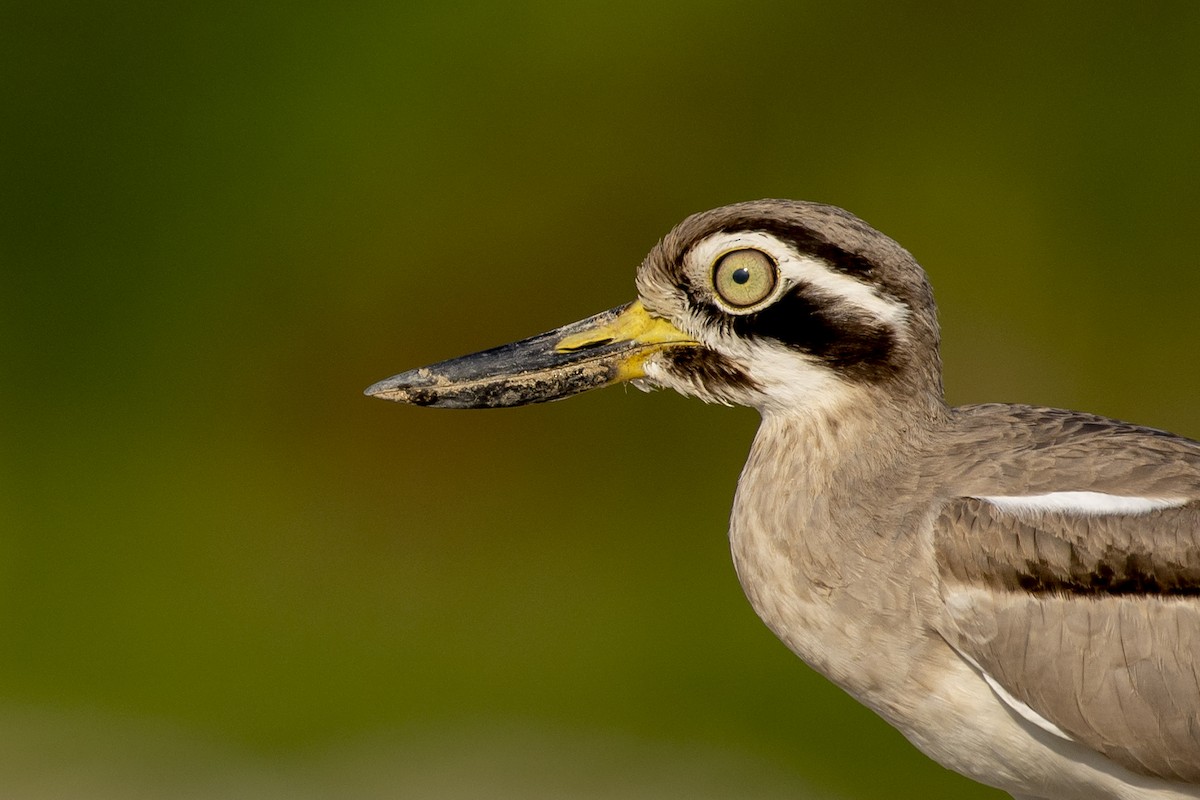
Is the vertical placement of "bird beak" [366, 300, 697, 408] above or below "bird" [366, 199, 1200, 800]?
above

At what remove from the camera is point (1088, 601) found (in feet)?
12.2

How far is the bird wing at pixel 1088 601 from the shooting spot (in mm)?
3627

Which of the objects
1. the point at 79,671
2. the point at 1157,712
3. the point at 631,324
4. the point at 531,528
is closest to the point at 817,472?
the point at 631,324

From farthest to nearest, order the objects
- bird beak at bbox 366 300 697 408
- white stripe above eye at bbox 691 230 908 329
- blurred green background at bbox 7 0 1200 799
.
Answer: blurred green background at bbox 7 0 1200 799
bird beak at bbox 366 300 697 408
white stripe above eye at bbox 691 230 908 329

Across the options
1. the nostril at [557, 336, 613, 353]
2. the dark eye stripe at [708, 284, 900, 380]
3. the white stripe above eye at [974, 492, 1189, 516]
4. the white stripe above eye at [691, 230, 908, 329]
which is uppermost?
the white stripe above eye at [691, 230, 908, 329]

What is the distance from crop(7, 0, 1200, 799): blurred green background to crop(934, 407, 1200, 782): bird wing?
4749 millimetres

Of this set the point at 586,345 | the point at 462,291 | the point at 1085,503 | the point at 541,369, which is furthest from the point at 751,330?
the point at 462,291

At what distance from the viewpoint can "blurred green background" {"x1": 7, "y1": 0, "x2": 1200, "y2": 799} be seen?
870 cm

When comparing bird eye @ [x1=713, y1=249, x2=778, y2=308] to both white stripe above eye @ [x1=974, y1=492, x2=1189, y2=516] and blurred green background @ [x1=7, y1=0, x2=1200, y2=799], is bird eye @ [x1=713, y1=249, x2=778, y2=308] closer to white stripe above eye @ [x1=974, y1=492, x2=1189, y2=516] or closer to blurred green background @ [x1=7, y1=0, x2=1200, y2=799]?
white stripe above eye @ [x1=974, y1=492, x2=1189, y2=516]

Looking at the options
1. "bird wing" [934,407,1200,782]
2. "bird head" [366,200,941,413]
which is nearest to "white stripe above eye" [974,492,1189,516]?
"bird wing" [934,407,1200,782]

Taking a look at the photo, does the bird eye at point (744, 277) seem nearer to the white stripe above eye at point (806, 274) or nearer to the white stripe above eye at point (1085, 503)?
the white stripe above eye at point (806, 274)

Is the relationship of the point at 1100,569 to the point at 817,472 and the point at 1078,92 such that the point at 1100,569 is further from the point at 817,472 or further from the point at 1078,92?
the point at 1078,92

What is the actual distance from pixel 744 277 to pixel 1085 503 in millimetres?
985

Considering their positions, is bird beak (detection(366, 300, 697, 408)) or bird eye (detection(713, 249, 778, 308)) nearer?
bird eye (detection(713, 249, 778, 308))
